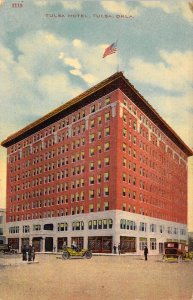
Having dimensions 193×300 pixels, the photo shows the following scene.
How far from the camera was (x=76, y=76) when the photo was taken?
14.8 m

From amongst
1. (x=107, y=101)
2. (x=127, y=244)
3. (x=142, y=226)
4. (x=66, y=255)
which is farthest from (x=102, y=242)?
(x=107, y=101)

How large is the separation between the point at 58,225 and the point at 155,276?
14801 millimetres

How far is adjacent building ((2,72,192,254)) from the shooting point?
19.9 meters

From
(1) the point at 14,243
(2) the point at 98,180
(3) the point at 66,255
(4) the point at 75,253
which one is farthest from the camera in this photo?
(2) the point at 98,180

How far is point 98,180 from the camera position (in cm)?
2723

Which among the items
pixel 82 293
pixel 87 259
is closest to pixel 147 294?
pixel 82 293

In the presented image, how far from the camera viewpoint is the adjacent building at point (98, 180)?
19922 millimetres

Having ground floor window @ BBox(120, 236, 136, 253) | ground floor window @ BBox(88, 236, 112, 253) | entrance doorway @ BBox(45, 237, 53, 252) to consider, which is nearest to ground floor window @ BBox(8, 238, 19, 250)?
entrance doorway @ BBox(45, 237, 53, 252)

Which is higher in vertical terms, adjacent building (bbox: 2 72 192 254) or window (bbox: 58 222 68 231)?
adjacent building (bbox: 2 72 192 254)

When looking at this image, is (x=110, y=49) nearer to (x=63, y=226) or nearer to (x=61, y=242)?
(x=63, y=226)

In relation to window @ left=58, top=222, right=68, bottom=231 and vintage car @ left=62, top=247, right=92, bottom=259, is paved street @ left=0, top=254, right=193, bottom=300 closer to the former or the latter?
vintage car @ left=62, top=247, right=92, bottom=259

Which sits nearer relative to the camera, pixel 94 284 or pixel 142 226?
pixel 94 284

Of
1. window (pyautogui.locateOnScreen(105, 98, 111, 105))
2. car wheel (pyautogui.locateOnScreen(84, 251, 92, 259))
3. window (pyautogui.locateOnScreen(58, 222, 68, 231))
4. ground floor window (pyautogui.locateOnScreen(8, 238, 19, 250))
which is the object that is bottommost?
car wheel (pyautogui.locateOnScreen(84, 251, 92, 259))

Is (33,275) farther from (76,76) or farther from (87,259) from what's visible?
(87,259)
